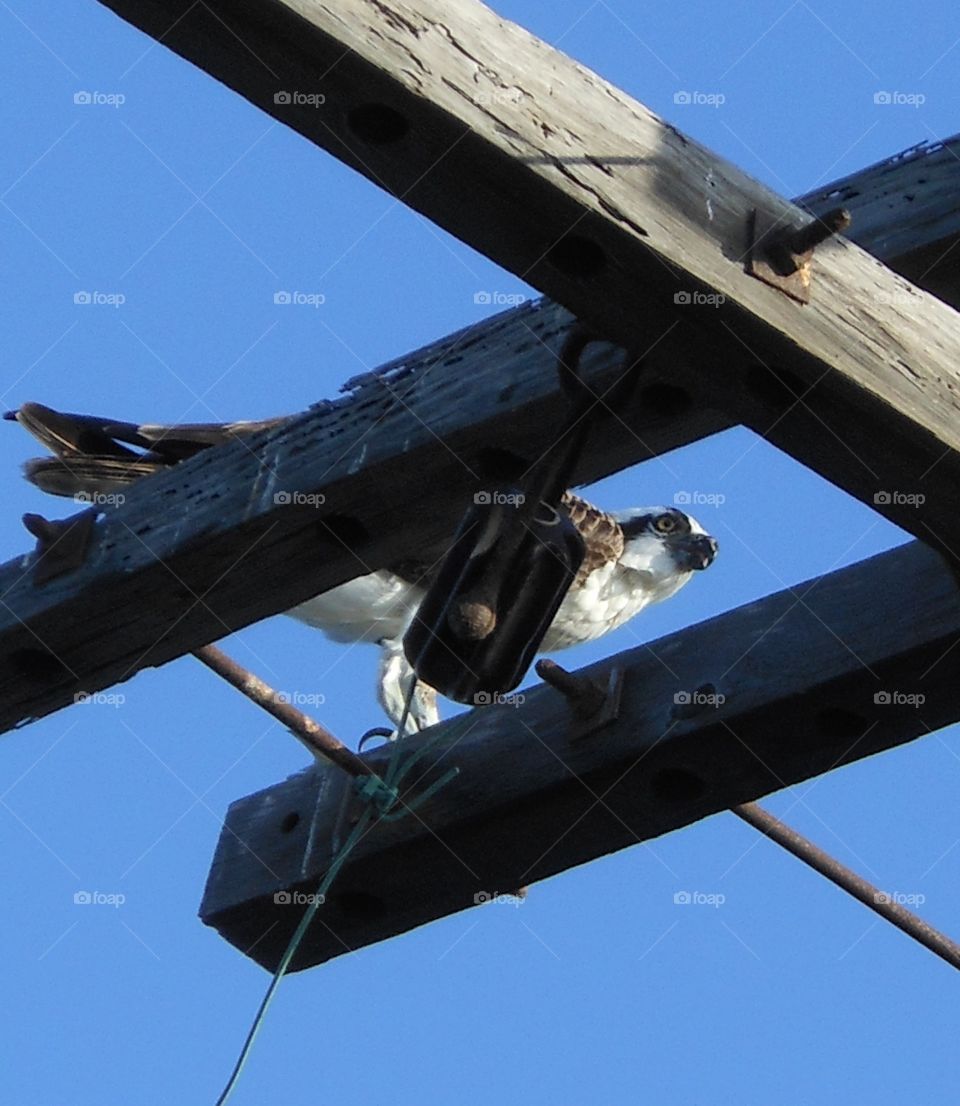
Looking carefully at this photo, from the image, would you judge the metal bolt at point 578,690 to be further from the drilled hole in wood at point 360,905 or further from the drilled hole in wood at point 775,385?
the drilled hole in wood at point 775,385

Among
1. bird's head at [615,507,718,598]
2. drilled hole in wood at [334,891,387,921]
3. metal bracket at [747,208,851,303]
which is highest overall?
bird's head at [615,507,718,598]

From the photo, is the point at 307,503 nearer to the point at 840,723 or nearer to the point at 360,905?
the point at 360,905

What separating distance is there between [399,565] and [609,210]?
10.4ft

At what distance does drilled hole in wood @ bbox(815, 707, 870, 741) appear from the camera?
3787mm

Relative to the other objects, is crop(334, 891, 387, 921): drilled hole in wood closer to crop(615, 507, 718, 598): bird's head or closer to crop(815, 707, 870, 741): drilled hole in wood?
crop(815, 707, 870, 741): drilled hole in wood

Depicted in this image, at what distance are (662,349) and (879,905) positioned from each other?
1608 mm

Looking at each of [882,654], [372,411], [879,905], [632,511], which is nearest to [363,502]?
[372,411]

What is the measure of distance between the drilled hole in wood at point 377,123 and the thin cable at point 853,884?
178 cm

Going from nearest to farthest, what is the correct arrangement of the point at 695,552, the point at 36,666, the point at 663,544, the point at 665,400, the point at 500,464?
the point at 665,400
the point at 500,464
the point at 36,666
the point at 663,544
the point at 695,552

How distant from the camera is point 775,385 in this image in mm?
3217

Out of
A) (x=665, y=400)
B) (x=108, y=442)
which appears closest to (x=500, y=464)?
(x=665, y=400)

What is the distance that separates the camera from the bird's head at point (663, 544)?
9.73 metres

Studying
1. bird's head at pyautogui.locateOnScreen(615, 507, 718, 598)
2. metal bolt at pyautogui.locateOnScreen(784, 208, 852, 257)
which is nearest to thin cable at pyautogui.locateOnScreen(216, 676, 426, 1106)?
metal bolt at pyautogui.locateOnScreen(784, 208, 852, 257)

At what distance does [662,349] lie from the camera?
320 cm
